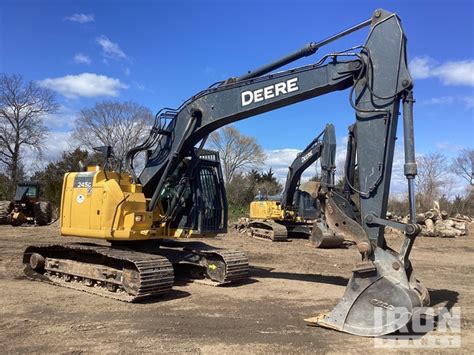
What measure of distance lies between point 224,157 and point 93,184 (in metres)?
54.9

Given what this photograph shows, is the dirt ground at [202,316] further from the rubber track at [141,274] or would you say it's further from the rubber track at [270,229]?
the rubber track at [270,229]

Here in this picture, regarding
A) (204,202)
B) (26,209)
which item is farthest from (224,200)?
(26,209)

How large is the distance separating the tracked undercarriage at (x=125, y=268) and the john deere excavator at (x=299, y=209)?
7116 millimetres

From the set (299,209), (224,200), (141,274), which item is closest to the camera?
(141,274)

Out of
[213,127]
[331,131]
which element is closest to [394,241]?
[331,131]

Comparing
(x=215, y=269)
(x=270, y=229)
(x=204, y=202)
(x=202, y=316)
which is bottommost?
(x=202, y=316)

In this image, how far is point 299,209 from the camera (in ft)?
73.4

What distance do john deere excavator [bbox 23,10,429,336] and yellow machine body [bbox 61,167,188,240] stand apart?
0.07ft

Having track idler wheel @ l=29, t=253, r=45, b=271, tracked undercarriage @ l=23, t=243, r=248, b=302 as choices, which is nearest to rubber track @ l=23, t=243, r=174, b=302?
tracked undercarriage @ l=23, t=243, r=248, b=302

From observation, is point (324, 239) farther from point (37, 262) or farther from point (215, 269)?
point (37, 262)

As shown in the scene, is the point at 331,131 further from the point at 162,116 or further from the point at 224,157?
the point at 224,157

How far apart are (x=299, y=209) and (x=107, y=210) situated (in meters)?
14.2

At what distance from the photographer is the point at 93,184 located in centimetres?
968

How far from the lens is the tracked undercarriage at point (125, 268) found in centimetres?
848
